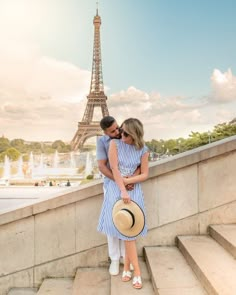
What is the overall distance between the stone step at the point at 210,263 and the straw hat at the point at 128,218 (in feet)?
2.15

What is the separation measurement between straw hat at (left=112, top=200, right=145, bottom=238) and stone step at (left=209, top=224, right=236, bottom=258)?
932 millimetres

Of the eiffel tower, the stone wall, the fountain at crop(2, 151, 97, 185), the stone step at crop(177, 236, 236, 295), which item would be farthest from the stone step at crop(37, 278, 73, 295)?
the fountain at crop(2, 151, 97, 185)

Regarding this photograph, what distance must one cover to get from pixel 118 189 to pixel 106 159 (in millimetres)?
316

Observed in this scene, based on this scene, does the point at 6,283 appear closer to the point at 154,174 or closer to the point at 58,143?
the point at 154,174

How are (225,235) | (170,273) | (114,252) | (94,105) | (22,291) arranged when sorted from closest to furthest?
1. (170,273)
2. (114,252)
3. (225,235)
4. (22,291)
5. (94,105)

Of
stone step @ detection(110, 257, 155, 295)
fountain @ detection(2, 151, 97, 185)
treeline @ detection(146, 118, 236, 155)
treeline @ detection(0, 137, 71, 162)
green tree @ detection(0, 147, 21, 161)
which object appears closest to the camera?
stone step @ detection(110, 257, 155, 295)

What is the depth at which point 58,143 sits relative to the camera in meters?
63.2

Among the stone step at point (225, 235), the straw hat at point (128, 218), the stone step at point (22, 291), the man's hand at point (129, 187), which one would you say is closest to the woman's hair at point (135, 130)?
the man's hand at point (129, 187)

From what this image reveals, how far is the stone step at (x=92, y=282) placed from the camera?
3.58 metres

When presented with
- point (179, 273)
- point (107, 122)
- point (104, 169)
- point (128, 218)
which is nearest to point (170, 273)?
point (179, 273)

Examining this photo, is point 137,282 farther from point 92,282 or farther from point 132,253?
point 92,282

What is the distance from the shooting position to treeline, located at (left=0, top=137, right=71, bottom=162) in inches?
2284

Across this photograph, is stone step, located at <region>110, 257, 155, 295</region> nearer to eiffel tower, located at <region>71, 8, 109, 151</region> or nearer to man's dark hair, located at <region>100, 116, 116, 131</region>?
man's dark hair, located at <region>100, 116, 116, 131</region>

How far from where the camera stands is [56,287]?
399 cm
